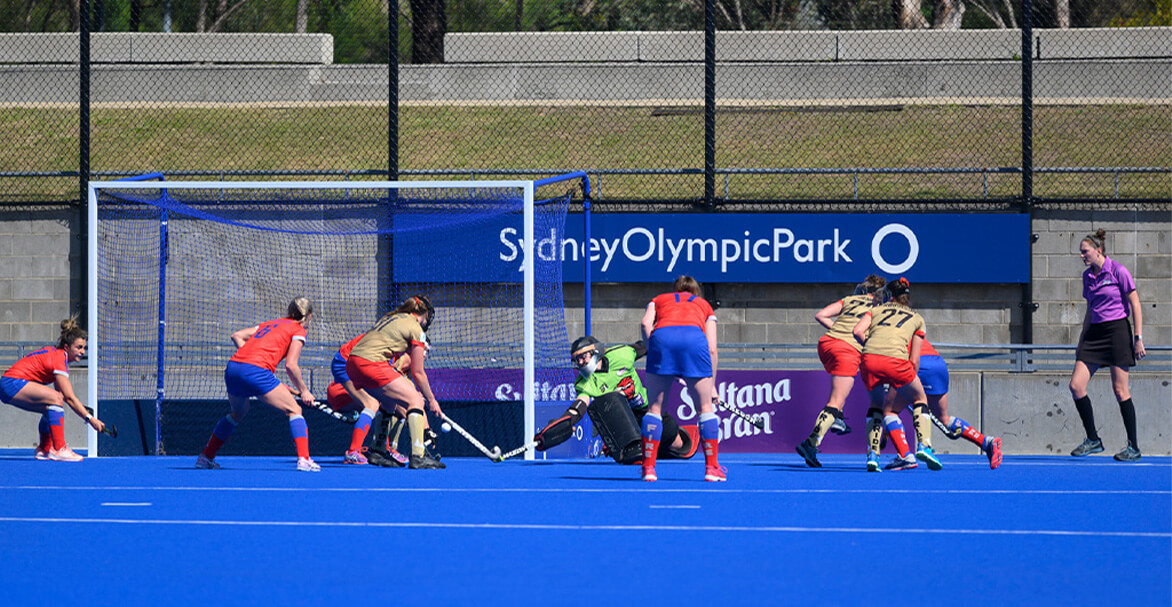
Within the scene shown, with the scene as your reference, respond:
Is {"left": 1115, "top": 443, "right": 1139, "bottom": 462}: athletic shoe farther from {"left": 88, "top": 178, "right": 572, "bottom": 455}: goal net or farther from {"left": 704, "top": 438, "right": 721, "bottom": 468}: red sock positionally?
{"left": 88, "top": 178, "right": 572, "bottom": 455}: goal net

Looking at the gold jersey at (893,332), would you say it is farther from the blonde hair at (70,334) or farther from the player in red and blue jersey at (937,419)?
the blonde hair at (70,334)

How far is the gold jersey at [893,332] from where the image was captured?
35.0 ft

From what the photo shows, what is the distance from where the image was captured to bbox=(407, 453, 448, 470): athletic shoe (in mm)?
11422

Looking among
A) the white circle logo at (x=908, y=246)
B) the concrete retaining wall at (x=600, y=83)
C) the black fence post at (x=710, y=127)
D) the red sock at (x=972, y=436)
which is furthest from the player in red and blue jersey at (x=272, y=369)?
the concrete retaining wall at (x=600, y=83)

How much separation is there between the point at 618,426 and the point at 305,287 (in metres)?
5.72

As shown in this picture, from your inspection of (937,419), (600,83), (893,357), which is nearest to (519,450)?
(893,357)

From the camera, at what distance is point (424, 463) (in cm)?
1143

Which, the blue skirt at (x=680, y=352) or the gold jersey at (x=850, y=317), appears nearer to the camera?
the blue skirt at (x=680, y=352)

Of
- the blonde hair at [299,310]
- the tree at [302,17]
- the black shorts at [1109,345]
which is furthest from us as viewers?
the tree at [302,17]

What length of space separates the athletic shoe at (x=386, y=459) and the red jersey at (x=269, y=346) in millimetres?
1313

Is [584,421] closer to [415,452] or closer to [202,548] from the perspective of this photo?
[415,452]

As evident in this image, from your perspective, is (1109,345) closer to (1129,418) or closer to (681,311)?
(1129,418)

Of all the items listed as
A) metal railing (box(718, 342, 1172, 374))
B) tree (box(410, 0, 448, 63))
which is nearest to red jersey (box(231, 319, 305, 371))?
metal railing (box(718, 342, 1172, 374))

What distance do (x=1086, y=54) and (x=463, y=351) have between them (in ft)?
36.9
